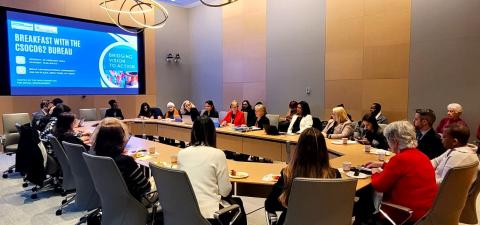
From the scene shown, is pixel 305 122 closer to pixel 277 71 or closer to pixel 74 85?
pixel 277 71

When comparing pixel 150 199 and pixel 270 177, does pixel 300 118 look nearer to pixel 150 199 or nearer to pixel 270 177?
pixel 270 177

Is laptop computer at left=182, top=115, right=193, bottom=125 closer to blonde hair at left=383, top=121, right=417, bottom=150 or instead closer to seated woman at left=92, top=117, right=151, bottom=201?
seated woman at left=92, top=117, right=151, bottom=201

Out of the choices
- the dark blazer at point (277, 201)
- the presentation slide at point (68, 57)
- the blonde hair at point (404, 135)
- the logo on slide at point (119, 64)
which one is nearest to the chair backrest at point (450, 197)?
the blonde hair at point (404, 135)

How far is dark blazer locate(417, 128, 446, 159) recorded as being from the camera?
3396mm

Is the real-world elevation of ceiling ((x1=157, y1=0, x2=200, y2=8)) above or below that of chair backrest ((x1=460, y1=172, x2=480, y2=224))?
above

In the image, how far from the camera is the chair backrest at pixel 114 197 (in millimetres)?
2162

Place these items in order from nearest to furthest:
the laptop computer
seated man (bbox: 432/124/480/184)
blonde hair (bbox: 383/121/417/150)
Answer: blonde hair (bbox: 383/121/417/150) → seated man (bbox: 432/124/480/184) → the laptop computer

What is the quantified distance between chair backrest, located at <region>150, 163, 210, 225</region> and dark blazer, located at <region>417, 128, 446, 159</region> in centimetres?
266

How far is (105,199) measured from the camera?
2.31 metres

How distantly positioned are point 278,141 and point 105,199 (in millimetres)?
2842

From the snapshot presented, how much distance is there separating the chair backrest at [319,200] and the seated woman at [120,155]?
1173 millimetres

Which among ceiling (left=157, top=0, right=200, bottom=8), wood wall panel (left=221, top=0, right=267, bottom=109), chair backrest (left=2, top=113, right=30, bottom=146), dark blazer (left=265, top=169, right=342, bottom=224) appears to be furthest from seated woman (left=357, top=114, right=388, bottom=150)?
ceiling (left=157, top=0, right=200, bottom=8)

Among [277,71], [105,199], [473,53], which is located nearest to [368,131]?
[473,53]

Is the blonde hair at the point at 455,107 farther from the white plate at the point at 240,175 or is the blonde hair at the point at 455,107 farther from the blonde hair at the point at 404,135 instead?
the white plate at the point at 240,175
